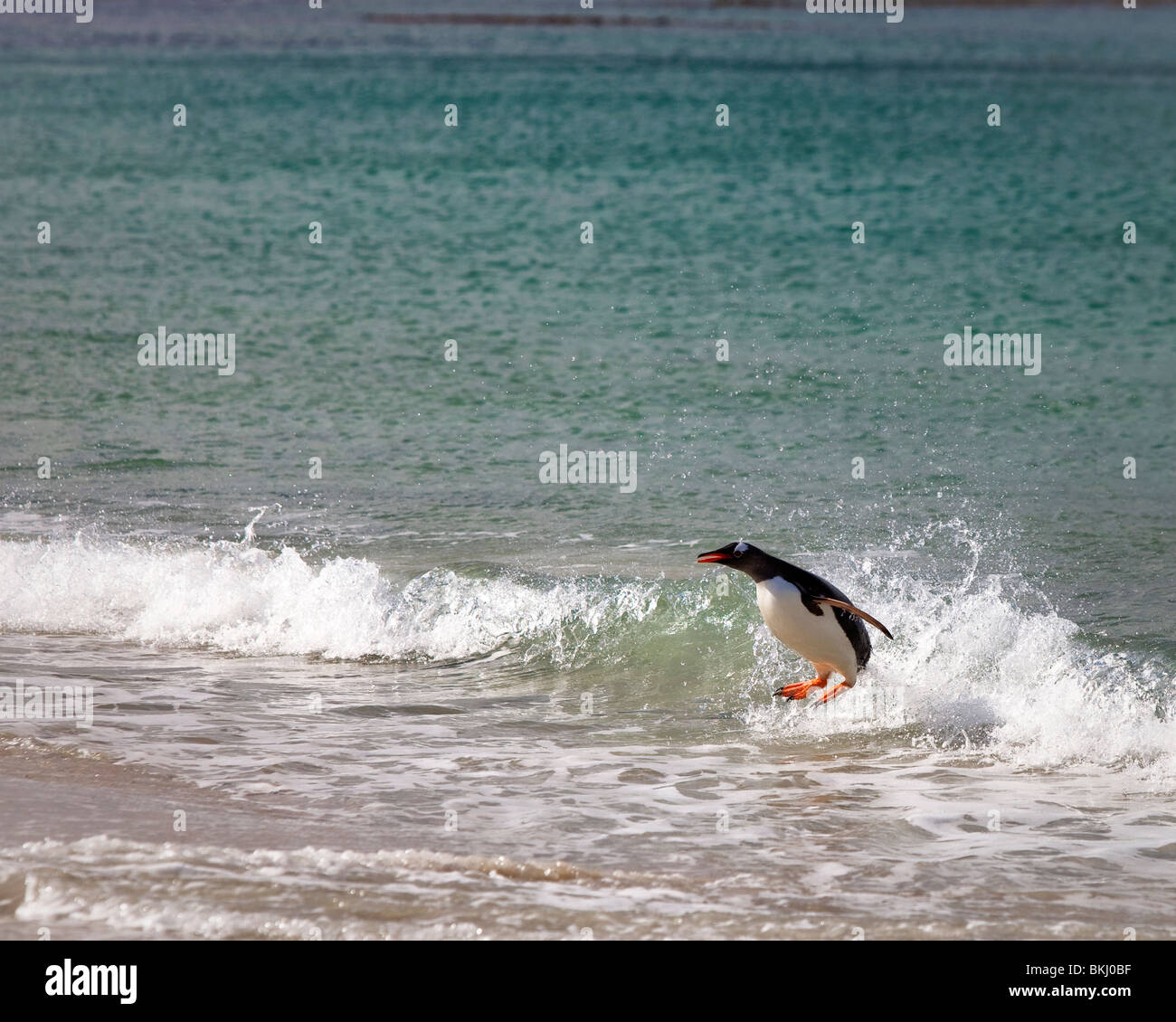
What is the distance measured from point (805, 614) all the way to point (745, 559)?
0.43 metres

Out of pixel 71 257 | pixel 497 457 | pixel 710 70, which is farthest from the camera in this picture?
pixel 710 70

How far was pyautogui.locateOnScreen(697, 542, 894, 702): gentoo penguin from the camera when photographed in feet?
26.0

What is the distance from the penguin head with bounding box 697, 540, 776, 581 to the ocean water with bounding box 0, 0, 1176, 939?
88cm

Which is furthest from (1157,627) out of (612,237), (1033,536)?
(612,237)

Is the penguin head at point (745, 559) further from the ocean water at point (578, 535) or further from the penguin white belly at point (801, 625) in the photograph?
the ocean water at point (578, 535)

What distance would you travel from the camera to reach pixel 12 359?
59.5ft

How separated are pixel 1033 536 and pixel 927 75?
3761 centimetres

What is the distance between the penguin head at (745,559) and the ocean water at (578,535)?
0.88 meters

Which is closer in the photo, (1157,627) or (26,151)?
(1157,627)

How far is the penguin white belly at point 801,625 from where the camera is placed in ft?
26.0

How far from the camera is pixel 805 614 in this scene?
791 cm

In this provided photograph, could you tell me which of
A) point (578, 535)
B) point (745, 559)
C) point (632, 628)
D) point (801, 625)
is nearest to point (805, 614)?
point (801, 625)

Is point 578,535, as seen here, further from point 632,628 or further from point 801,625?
point 801,625

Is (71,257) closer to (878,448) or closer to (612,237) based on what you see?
(612,237)
